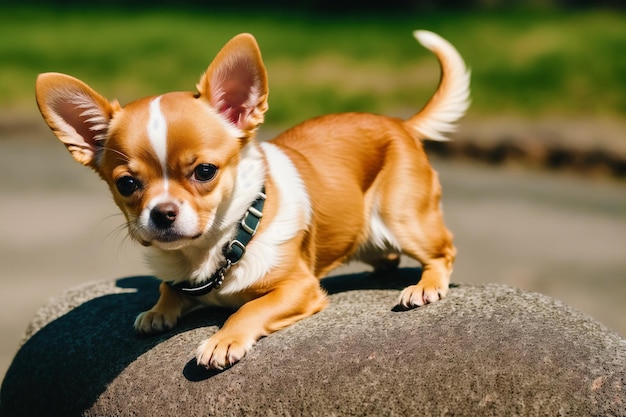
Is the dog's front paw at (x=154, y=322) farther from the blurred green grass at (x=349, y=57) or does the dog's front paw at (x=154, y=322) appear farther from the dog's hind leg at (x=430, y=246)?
the blurred green grass at (x=349, y=57)

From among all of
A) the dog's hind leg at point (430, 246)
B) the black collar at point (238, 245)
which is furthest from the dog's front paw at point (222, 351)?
the dog's hind leg at point (430, 246)

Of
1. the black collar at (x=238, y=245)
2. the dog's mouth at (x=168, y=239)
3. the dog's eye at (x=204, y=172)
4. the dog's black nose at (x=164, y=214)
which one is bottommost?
the black collar at (x=238, y=245)

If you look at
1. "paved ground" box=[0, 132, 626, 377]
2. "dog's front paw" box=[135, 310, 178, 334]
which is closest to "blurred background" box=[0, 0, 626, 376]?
"paved ground" box=[0, 132, 626, 377]

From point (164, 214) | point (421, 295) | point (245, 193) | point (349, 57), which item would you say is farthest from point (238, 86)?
point (349, 57)

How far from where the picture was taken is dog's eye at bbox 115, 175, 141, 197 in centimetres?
395

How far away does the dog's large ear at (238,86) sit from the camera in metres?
4.19

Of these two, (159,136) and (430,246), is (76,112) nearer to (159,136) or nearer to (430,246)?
(159,136)

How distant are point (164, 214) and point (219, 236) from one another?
22.5 inches

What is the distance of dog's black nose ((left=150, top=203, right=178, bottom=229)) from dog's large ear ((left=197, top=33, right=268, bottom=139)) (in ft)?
2.25

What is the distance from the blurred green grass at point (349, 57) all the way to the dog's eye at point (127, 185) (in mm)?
10691

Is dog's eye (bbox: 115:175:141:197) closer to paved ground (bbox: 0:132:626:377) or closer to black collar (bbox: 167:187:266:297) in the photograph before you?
black collar (bbox: 167:187:266:297)

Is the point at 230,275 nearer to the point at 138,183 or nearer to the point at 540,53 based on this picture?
the point at 138,183

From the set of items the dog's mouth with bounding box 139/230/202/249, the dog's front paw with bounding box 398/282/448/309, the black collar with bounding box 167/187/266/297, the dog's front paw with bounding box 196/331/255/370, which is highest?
the dog's mouth with bounding box 139/230/202/249

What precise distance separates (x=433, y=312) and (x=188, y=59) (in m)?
14.5
